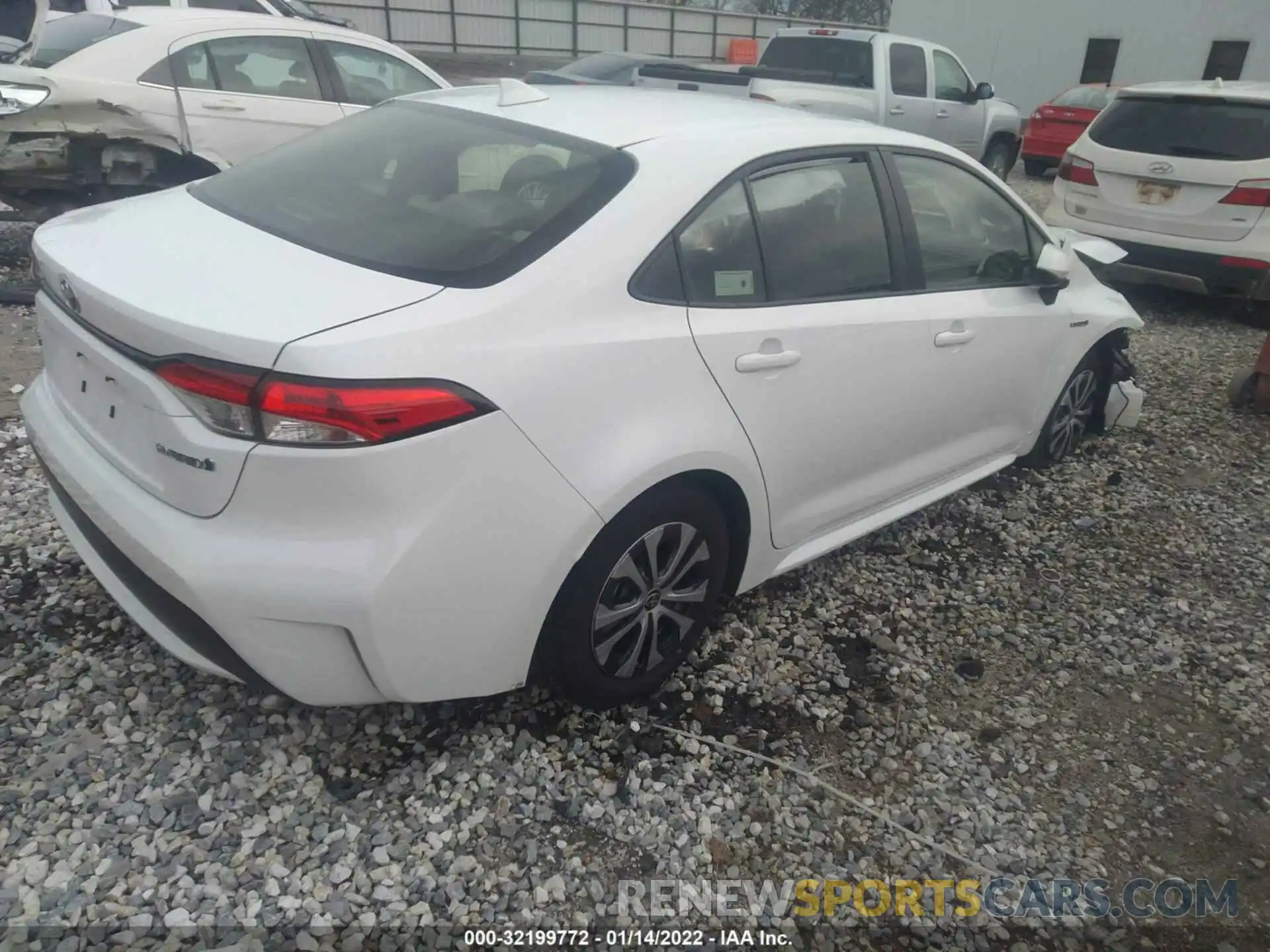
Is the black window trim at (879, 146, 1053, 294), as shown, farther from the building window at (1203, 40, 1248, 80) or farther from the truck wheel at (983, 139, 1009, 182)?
the building window at (1203, 40, 1248, 80)

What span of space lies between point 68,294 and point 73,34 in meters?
5.25

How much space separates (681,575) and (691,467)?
392mm

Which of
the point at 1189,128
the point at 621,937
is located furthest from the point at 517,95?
the point at 1189,128

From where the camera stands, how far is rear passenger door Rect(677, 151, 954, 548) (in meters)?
2.60

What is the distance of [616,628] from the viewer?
2.60 meters

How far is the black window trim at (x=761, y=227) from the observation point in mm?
2484

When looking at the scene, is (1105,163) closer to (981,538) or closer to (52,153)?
(981,538)

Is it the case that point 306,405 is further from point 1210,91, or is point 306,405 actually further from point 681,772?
point 1210,91

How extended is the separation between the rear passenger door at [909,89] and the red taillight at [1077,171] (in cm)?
312

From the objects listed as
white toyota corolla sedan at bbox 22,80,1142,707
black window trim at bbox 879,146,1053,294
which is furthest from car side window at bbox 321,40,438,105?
black window trim at bbox 879,146,1053,294

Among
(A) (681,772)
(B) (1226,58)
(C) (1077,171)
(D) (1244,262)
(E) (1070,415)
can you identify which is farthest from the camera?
(B) (1226,58)

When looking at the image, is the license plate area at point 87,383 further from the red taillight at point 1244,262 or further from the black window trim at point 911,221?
the red taillight at point 1244,262

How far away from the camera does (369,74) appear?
6848 millimetres

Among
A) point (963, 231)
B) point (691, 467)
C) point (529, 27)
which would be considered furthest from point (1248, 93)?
point (529, 27)
